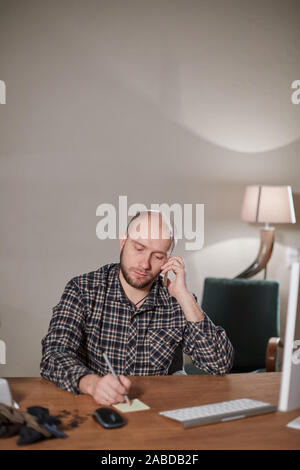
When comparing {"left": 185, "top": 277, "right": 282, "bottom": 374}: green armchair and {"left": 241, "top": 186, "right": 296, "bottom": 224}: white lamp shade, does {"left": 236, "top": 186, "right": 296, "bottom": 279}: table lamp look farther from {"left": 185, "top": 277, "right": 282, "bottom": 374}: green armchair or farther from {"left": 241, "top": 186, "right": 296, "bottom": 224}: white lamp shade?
{"left": 185, "top": 277, "right": 282, "bottom": 374}: green armchair

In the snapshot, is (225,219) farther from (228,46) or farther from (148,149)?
(228,46)

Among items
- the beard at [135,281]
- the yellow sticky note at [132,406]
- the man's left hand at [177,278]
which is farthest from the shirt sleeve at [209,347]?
the yellow sticky note at [132,406]

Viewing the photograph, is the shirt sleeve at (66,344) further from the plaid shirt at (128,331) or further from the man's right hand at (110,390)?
the man's right hand at (110,390)

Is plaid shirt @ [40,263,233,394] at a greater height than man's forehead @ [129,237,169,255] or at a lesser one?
lesser

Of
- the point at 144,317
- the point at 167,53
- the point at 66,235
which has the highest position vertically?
the point at 167,53

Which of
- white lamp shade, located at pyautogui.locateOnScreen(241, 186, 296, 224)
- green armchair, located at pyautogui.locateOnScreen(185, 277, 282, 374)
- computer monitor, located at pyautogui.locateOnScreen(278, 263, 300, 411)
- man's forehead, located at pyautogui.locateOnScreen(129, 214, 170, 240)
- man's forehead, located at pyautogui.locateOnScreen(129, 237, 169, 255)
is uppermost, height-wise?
white lamp shade, located at pyautogui.locateOnScreen(241, 186, 296, 224)

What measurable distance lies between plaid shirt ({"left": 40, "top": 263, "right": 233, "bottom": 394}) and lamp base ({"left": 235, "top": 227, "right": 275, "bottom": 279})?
1.74m

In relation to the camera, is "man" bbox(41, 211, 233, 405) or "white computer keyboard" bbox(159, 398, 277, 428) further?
"man" bbox(41, 211, 233, 405)

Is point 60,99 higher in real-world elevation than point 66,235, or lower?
higher

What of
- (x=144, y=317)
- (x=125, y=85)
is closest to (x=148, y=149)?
(x=125, y=85)

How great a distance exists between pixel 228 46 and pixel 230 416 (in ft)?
10.0

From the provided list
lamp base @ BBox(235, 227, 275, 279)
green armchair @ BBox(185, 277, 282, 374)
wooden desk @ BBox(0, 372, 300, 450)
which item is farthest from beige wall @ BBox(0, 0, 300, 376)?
wooden desk @ BBox(0, 372, 300, 450)

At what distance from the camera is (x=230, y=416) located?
1479 millimetres

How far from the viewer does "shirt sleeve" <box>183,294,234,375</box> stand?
2.03 m
